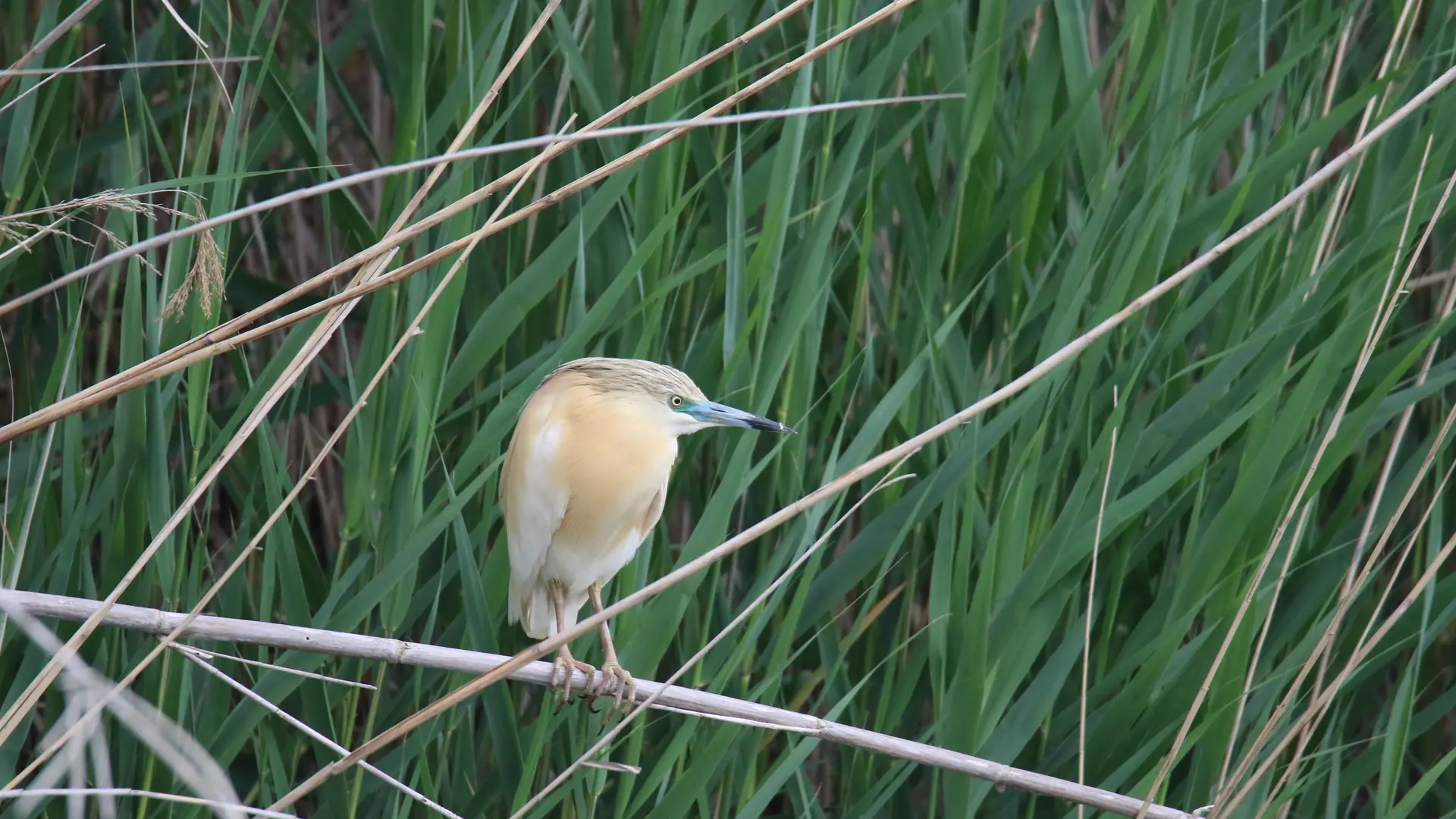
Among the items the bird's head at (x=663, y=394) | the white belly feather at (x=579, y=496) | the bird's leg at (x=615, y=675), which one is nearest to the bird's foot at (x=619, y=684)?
the bird's leg at (x=615, y=675)

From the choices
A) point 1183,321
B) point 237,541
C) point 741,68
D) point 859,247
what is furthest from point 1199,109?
point 237,541

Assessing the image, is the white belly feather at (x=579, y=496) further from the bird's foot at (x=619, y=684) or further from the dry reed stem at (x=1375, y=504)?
the dry reed stem at (x=1375, y=504)

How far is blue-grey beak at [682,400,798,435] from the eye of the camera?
1.39 meters

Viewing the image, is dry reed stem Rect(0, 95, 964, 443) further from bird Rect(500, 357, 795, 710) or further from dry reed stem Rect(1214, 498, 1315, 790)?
dry reed stem Rect(1214, 498, 1315, 790)

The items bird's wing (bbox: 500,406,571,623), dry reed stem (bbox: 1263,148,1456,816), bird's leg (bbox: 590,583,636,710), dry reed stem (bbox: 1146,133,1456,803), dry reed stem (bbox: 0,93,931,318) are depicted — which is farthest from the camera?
bird's wing (bbox: 500,406,571,623)

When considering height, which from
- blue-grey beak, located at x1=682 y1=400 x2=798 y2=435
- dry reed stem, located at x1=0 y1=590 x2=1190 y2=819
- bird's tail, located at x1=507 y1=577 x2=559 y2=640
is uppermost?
blue-grey beak, located at x1=682 y1=400 x2=798 y2=435

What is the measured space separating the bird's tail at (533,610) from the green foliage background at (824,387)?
0.05 meters

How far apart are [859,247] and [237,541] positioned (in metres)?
0.77

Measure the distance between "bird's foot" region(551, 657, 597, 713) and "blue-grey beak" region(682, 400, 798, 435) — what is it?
299 mm

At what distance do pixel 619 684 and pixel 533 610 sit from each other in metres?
0.32

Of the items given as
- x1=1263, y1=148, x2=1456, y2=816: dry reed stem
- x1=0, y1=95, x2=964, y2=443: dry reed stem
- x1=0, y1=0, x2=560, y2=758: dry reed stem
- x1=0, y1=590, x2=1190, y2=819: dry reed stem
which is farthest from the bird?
x1=1263, y1=148, x2=1456, y2=816: dry reed stem

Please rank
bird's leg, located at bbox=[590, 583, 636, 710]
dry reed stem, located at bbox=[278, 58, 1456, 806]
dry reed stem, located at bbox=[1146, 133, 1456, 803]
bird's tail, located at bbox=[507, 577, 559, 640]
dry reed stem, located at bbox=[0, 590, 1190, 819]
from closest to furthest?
1. dry reed stem, located at bbox=[278, 58, 1456, 806]
2. dry reed stem, located at bbox=[0, 590, 1190, 819]
3. dry reed stem, located at bbox=[1146, 133, 1456, 803]
4. bird's leg, located at bbox=[590, 583, 636, 710]
5. bird's tail, located at bbox=[507, 577, 559, 640]

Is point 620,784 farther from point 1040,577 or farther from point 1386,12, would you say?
point 1386,12

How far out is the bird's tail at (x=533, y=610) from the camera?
1.71m
